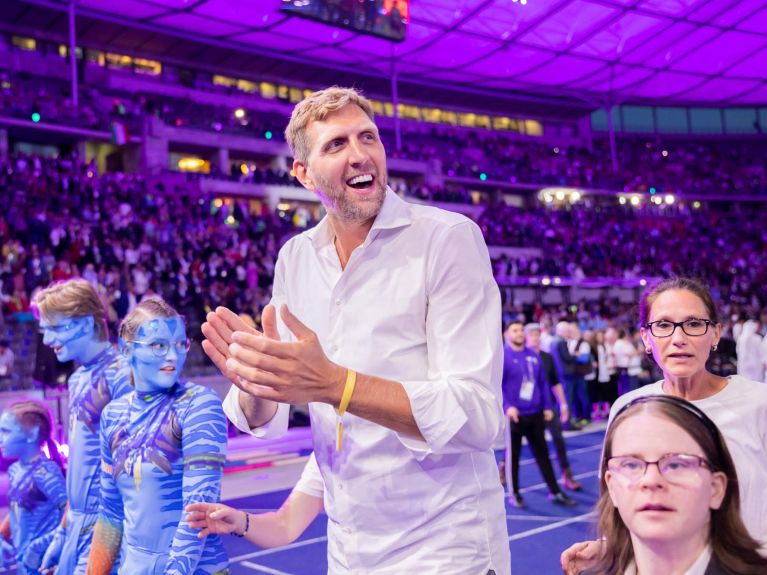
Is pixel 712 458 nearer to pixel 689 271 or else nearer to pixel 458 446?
pixel 458 446

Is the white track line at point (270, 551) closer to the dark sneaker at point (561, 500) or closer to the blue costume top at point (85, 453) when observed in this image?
the dark sneaker at point (561, 500)

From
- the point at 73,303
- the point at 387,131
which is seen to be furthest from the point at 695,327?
the point at 387,131

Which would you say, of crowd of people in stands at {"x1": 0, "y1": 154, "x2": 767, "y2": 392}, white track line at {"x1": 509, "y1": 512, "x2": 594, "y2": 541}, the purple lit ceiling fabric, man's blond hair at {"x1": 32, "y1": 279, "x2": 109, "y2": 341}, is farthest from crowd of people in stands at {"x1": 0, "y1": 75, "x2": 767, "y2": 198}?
man's blond hair at {"x1": 32, "y1": 279, "x2": 109, "y2": 341}

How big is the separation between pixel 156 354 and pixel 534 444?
6653 mm

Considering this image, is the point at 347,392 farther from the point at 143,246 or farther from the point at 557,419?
the point at 143,246

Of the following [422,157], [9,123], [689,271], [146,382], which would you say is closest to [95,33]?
[9,123]

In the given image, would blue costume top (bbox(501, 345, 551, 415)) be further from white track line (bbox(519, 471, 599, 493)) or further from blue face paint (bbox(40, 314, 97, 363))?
blue face paint (bbox(40, 314, 97, 363))

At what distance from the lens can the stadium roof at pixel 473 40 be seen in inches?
1335

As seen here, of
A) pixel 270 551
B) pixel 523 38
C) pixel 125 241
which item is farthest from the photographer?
pixel 523 38

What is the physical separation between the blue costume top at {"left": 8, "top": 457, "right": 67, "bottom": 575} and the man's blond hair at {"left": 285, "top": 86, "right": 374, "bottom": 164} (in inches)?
95.9

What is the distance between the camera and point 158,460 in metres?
3.01

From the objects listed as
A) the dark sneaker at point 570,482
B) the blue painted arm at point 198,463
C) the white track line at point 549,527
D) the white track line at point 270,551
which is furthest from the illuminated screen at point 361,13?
the blue painted arm at point 198,463

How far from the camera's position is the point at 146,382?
125 inches

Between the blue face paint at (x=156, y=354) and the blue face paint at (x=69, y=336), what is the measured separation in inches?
25.1
